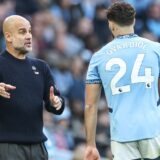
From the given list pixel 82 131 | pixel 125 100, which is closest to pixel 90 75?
pixel 125 100

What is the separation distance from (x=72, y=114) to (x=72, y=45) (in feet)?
6.36

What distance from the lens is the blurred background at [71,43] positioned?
14.2 m

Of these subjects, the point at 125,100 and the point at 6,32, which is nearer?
the point at 125,100

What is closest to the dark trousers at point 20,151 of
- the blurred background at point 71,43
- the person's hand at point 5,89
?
the person's hand at point 5,89

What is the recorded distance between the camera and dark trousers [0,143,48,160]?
9195mm

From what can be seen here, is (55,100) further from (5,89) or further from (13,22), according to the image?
(13,22)

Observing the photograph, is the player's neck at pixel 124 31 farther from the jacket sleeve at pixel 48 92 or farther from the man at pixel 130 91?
the jacket sleeve at pixel 48 92

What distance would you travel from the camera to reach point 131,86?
870 centimetres

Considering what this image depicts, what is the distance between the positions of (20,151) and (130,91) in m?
1.31

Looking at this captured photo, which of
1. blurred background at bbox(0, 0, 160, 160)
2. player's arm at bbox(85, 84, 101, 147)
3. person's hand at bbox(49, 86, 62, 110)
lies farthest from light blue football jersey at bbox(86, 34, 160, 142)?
blurred background at bbox(0, 0, 160, 160)

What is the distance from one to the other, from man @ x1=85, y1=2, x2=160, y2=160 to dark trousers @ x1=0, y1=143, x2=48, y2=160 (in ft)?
2.24

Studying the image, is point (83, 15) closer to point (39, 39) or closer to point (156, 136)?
point (39, 39)

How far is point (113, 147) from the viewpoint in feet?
28.9

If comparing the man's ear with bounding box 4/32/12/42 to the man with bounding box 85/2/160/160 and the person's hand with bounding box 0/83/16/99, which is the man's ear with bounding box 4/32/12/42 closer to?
the person's hand with bounding box 0/83/16/99
